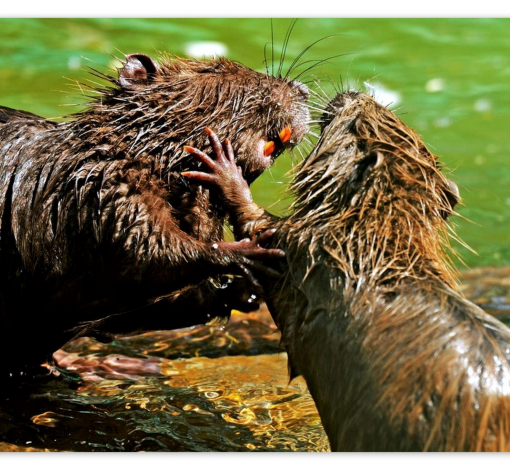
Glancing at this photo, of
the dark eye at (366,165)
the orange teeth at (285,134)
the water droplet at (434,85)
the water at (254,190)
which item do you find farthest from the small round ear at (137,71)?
the water droplet at (434,85)

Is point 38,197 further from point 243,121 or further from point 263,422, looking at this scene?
point 263,422

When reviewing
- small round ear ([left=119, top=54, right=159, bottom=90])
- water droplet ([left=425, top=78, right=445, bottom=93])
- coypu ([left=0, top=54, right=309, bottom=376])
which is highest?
water droplet ([left=425, top=78, right=445, bottom=93])

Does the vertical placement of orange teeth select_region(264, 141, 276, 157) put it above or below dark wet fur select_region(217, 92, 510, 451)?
above

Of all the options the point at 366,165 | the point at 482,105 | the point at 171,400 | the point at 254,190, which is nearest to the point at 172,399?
the point at 171,400

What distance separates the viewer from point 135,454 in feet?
14.7

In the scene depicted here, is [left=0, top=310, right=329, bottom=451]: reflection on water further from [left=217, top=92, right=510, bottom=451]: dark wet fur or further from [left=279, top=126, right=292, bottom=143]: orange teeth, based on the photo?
[left=279, top=126, right=292, bottom=143]: orange teeth

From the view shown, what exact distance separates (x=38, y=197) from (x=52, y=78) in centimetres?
614

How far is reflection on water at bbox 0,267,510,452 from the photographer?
5.02m

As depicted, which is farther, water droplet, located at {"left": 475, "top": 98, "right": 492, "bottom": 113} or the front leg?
water droplet, located at {"left": 475, "top": 98, "right": 492, "bottom": 113}

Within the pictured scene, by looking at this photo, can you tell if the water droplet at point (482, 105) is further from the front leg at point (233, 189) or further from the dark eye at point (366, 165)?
the dark eye at point (366, 165)

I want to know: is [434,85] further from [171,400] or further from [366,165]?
[366,165]

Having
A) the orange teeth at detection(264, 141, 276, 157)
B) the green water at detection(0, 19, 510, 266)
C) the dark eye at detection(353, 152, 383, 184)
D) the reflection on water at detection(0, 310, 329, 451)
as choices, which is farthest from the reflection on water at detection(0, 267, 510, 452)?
the green water at detection(0, 19, 510, 266)

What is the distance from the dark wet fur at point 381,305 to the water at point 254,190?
64 centimetres
